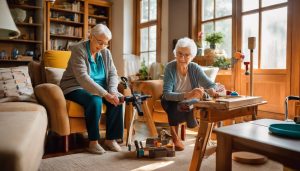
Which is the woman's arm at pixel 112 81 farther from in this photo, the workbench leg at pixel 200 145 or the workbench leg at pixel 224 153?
the workbench leg at pixel 224 153

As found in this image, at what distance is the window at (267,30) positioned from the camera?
2.91m

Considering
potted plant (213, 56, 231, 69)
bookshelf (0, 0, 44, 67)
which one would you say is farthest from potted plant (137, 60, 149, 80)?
bookshelf (0, 0, 44, 67)

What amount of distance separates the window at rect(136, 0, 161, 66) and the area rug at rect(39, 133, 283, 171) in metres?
2.62

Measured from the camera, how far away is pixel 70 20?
5.05 metres

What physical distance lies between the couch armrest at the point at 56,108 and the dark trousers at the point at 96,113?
5.6 inches

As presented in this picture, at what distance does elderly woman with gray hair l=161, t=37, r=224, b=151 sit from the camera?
2.21 m

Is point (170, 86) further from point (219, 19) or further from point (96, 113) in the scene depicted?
point (219, 19)

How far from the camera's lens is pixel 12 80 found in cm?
223

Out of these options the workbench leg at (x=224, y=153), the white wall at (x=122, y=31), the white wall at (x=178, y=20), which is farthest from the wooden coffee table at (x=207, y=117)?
the white wall at (x=122, y=31)

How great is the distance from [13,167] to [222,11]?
3351 millimetres

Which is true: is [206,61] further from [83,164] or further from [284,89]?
[83,164]

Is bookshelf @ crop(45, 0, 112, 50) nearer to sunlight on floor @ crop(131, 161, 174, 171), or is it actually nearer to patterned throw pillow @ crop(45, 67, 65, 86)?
patterned throw pillow @ crop(45, 67, 65, 86)

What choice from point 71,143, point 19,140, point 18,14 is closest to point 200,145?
point 19,140

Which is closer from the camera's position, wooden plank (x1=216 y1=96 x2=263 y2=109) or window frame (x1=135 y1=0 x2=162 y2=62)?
wooden plank (x1=216 y1=96 x2=263 y2=109)
